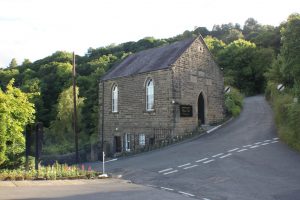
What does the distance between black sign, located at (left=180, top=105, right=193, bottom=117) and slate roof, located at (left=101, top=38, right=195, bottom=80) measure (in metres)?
3.71

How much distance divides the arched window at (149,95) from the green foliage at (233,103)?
8660 millimetres

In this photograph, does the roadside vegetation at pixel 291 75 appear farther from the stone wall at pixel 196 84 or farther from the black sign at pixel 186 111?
the stone wall at pixel 196 84

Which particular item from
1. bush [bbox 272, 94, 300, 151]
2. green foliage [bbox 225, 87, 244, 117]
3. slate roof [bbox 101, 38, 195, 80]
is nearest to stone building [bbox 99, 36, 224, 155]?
slate roof [bbox 101, 38, 195, 80]

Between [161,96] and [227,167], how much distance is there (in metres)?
13.9

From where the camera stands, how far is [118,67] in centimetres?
4041

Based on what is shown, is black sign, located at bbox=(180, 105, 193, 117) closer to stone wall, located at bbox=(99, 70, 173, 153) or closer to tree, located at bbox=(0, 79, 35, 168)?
stone wall, located at bbox=(99, 70, 173, 153)

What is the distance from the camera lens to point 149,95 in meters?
33.6

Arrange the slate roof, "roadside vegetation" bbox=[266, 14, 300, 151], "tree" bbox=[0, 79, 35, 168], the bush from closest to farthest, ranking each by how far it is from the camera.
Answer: "tree" bbox=[0, 79, 35, 168] → "roadside vegetation" bbox=[266, 14, 300, 151] → the bush → the slate roof

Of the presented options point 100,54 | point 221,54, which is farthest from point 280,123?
point 100,54

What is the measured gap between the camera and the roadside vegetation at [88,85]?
1831cm

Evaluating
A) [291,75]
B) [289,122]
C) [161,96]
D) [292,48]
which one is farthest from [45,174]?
[161,96]

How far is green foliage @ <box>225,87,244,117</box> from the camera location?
3730 cm

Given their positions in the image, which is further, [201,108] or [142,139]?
[201,108]

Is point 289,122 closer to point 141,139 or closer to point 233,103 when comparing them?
point 141,139
